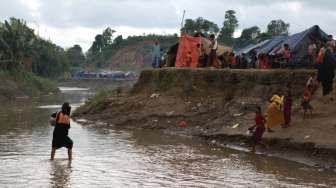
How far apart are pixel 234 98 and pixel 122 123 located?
4711 millimetres

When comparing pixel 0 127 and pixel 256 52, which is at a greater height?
pixel 256 52

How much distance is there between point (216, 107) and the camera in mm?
21016

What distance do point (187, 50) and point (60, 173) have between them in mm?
15036

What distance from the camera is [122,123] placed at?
23.1m

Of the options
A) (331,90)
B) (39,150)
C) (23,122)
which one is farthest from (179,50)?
(39,150)

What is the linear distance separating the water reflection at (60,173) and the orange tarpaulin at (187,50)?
1305 centimetres

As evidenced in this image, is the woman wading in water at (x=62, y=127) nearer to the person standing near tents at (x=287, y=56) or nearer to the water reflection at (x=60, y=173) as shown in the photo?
the water reflection at (x=60, y=173)

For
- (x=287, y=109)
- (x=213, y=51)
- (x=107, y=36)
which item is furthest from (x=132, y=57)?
(x=287, y=109)

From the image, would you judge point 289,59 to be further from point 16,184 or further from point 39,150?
point 16,184

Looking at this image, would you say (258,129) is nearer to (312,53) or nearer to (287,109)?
(287,109)

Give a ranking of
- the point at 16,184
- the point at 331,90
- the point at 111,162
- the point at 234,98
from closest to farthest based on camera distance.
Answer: the point at 16,184 → the point at 111,162 → the point at 331,90 → the point at 234,98

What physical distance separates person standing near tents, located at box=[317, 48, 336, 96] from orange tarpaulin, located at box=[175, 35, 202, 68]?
9.20 meters

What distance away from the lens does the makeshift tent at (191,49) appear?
1024 inches

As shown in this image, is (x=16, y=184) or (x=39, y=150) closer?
(x=16, y=184)
